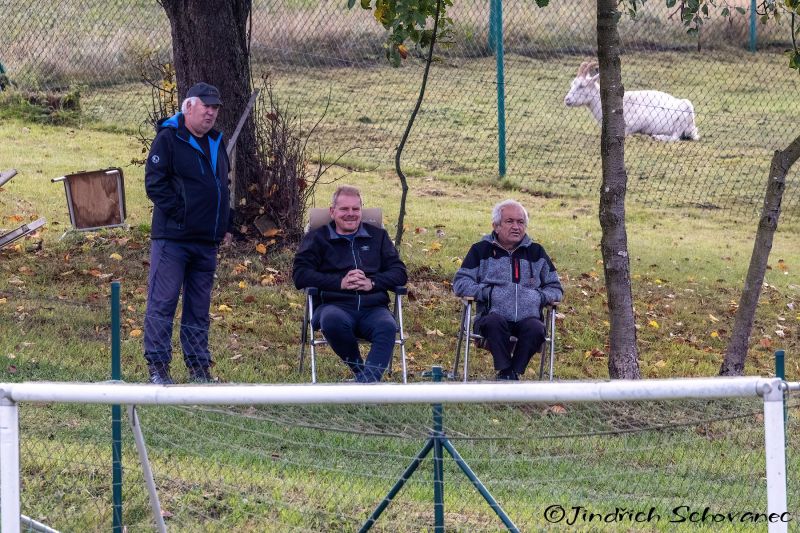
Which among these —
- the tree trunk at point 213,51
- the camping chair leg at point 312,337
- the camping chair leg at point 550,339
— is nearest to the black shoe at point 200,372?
the camping chair leg at point 312,337

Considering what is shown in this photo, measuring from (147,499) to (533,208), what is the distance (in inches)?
369

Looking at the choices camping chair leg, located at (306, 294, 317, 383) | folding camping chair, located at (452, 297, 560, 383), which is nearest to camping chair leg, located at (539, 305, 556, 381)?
folding camping chair, located at (452, 297, 560, 383)

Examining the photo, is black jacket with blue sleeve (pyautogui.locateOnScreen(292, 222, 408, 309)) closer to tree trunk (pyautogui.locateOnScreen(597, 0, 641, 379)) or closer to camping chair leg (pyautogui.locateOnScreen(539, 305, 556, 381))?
camping chair leg (pyautogui.locateOnScreen(539, 305, 556, 381))

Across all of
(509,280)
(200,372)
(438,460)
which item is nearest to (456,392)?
(438,460)

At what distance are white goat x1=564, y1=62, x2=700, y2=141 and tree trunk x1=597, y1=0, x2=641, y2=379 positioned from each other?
9.23m

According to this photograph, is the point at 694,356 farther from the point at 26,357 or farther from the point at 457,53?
the point at 457,53

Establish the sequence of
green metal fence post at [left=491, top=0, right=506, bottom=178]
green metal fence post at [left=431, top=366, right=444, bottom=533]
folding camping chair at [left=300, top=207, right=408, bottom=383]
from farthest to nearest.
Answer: green metal fence post at [left=491, top=0, right=506, bottom=178], folding camping chair at [left=300, top=207, right=408, bottom=383], green metal fence post at [left=431, top=366, right=444, bottom=533]

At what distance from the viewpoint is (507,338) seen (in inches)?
299

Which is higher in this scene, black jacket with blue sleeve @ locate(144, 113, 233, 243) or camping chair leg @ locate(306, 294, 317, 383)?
black jacket with blue sleeve @ locate(144, 113, 233, 243)

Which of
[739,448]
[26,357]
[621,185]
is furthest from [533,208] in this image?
[739,448]

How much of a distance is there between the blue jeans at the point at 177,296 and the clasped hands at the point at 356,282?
823 mm

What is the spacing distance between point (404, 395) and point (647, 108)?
1393 centimetres

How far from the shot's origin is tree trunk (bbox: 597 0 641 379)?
7.30 metres

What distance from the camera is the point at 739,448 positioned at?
5.82 metres
